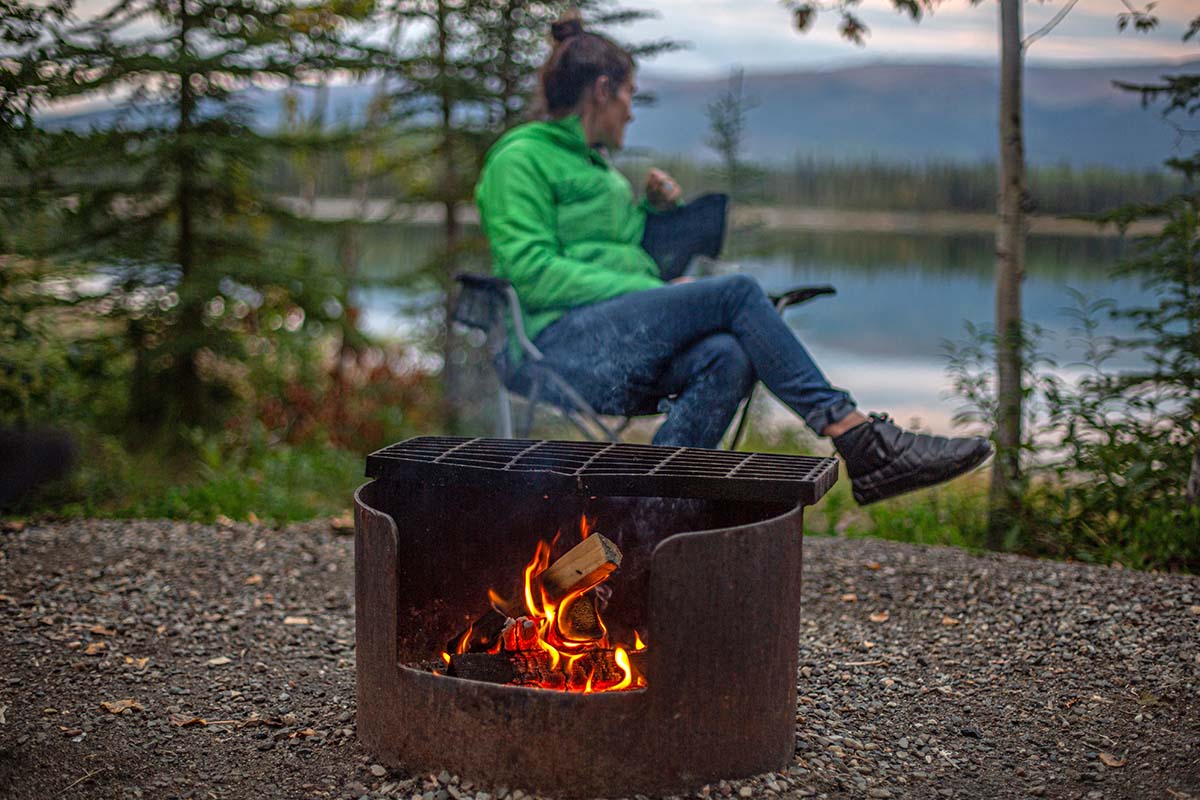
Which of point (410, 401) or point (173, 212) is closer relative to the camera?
point (173, 212)

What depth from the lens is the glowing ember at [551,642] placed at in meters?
2.13

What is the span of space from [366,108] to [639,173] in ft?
6.16

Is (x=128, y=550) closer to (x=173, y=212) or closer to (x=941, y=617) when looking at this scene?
(x=173, y=212)

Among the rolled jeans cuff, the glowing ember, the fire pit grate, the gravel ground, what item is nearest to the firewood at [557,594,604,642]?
the glowing ember

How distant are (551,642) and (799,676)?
0.73 metres

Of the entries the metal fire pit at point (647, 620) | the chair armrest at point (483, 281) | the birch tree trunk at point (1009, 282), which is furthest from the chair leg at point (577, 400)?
the birch tree trunk at point (1009, 282)

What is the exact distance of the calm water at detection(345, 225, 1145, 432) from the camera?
4340mm

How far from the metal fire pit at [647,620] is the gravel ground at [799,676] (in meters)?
0.09

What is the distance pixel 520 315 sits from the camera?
3.35m

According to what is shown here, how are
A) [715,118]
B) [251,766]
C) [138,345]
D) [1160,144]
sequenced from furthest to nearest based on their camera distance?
1. [715,118]
2. [138,345]
3. [1160,144]
4. [251,766]

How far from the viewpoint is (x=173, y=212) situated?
16.2 feet

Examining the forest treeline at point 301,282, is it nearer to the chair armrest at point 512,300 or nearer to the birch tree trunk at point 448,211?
the birch tree trunk at point 448,211

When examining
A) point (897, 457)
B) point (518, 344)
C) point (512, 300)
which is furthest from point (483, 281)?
point (897, 457)

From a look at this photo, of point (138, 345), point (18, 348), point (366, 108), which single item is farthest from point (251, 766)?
point (366, 108)
